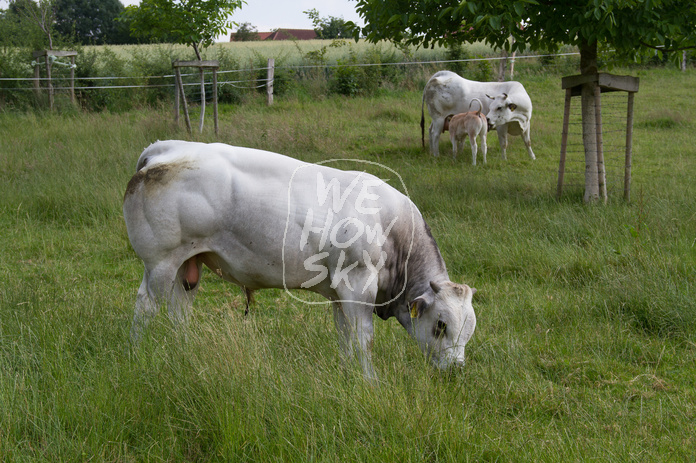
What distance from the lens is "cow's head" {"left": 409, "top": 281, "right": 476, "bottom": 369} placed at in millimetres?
3857

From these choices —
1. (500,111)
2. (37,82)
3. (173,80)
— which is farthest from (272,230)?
(173,80)

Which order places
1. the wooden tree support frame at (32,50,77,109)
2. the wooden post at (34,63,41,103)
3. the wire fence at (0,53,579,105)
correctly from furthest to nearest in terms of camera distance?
1. the wire fence at (0,53,579,105)
2. the wooden post at (34,63,41,103)
3. the wooden tree support frame at (32,50,77,109)

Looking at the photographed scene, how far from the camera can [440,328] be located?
3.94 m

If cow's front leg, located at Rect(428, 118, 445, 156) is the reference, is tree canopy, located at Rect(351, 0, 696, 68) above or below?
above

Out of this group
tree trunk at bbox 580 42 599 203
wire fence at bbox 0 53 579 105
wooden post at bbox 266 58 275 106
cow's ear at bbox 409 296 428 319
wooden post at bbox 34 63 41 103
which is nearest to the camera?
cow's ear at bbox 409 296 428 319

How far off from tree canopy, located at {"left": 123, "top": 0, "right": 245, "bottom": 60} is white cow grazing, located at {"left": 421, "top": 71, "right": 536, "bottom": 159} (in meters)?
4.59

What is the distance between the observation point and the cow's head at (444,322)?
3857 mm

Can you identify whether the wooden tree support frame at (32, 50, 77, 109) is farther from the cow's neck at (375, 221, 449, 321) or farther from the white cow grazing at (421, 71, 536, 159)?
the cow's neck at (375, 221, 449, 321)

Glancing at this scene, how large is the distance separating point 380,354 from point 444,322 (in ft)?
1.78

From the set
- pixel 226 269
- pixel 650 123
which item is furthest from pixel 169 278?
pixel 650 123

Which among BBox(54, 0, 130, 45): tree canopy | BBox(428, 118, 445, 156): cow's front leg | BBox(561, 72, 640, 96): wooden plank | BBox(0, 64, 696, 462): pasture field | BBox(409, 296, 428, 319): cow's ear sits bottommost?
BBox(0, 64, 696, 462): pasture field

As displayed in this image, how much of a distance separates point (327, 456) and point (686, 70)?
2379 centimetres

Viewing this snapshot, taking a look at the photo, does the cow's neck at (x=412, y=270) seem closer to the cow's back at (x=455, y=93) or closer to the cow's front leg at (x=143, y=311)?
the cow's front leg at (x=143, y=311)

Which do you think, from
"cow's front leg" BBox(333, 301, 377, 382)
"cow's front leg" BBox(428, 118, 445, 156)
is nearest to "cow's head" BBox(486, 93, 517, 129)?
"cow's front leg" BBox(428, 118, 445, 156)
